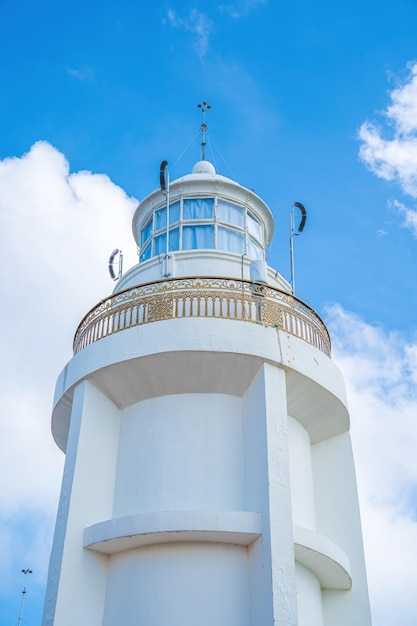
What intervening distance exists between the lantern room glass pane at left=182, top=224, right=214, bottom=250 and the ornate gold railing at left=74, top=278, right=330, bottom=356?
250 cm

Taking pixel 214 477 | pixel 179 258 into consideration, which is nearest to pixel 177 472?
pixel 214 477

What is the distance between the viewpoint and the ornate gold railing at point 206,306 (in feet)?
45.1

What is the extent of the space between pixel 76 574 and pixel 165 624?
5.73 feet

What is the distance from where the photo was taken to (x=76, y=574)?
40.0 ft

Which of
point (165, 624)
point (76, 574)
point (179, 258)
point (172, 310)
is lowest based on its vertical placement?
point (165, 624)

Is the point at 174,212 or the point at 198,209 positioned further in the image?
the point at 174,212

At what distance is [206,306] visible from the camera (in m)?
13.7

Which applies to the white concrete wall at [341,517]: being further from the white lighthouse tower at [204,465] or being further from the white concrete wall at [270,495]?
the white concrete wall at [270,495]

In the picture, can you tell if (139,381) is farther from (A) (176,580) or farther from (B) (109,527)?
(A) (176,580)

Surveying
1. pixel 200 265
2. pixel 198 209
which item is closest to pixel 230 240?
pixel 198 209

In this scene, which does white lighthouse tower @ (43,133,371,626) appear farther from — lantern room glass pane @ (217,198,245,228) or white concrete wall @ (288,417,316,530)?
lantern room glass pane @ (217,198,245,228)

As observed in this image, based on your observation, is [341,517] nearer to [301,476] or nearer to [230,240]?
[301,476]

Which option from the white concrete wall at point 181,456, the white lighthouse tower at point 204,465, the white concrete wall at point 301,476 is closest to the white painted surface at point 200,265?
the white lighthouse tower at point 204,465

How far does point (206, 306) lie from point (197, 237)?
A: 350 cm
